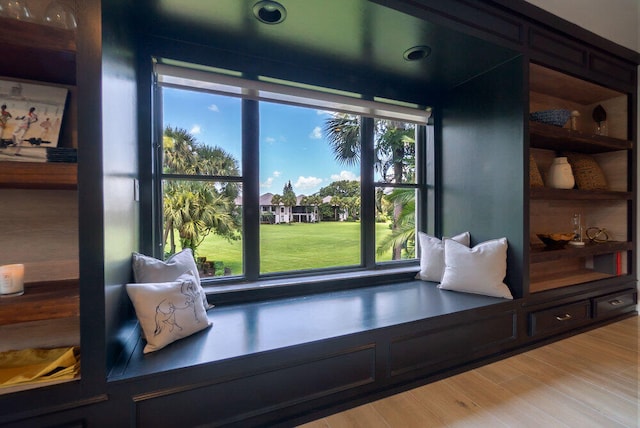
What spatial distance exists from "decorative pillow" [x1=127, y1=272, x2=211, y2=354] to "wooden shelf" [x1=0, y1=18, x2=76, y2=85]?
0.96 meters

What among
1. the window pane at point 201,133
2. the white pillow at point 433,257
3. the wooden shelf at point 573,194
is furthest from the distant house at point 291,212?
the wooden shelf at point 573,194

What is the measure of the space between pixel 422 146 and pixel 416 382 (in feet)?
7.05

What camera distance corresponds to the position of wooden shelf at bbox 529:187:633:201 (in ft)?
6.91

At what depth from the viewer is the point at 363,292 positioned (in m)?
2.18

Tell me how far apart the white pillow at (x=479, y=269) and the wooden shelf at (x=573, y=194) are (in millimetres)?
462

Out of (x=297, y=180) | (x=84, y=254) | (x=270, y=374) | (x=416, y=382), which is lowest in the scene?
(x=416, y=382)

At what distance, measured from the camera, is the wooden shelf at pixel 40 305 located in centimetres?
92

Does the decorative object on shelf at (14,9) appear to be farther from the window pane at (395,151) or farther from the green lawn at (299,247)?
the window pane at (395,151)

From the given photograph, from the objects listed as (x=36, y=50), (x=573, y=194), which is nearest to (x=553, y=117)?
(x=573, y=194)

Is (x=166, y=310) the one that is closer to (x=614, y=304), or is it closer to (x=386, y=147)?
(x=386, y=147)

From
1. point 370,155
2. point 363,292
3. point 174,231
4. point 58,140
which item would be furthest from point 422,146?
point 58,140

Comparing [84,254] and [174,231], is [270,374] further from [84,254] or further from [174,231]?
[174,231]

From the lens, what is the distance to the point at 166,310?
131 centimetres

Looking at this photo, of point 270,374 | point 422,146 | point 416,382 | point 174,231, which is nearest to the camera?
point 270,374
